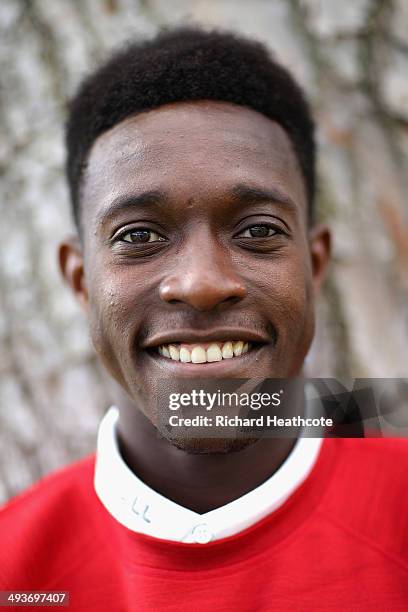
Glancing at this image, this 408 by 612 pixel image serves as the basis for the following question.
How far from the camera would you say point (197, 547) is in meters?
1.51

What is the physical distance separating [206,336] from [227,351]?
6 cm

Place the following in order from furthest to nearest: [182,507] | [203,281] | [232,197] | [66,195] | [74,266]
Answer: [66,195] → [74,266] → [182,507] → [232,197] → [203,281]

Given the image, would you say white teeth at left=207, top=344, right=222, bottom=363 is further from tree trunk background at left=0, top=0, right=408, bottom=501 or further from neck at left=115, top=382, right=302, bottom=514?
tree trunk background at left=0, top=0, right=408, bottom=501

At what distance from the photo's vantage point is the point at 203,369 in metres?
1.43

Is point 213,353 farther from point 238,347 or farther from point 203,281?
point 203,281

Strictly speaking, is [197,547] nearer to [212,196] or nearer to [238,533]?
[238,533]

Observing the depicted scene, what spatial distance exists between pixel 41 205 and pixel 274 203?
1.17m

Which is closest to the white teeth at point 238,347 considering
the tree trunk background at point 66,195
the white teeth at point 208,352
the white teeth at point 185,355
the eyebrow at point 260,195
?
the white teeth at point 208,352

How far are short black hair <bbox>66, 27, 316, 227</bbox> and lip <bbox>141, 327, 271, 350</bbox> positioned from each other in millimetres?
604

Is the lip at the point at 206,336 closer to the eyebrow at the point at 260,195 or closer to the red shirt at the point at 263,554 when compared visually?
the eyebrow at the point at 260,195

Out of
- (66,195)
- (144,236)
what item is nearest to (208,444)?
(144,236)

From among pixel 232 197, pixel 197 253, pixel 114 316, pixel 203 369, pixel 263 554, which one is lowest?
pixel 263 554

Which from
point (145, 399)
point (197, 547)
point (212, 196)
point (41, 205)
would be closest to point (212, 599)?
point (197, 547)

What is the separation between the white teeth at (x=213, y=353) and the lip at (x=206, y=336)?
2cm
